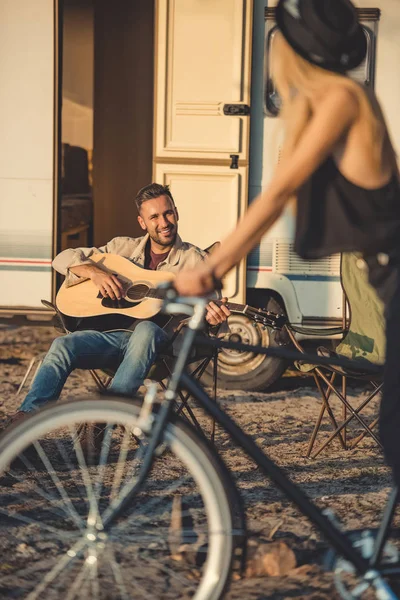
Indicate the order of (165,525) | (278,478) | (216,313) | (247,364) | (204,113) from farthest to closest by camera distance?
(247,364)
(204,113)
(216,313)
(165,525)
(278,478)

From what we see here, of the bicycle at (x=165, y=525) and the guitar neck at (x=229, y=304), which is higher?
the guitar neck at (x=229, y=304)

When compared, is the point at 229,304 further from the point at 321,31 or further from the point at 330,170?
the point at 321,31

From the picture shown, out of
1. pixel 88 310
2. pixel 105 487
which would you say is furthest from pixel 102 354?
pixel 105 487

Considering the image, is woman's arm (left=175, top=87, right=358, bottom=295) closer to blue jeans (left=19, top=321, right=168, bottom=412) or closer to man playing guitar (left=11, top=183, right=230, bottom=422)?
man playing guitar (left=11, top=183, right=230, bottom=422)

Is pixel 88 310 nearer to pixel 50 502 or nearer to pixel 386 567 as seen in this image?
pixel 50 502

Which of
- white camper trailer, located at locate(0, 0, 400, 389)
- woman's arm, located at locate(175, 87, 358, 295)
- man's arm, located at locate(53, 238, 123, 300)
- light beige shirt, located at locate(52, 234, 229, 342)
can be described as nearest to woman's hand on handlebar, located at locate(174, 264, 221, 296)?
woman's arm, located at locate(175, 87, 358, 295)

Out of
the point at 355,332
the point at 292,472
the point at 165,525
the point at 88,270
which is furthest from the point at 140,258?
the point at 165,525

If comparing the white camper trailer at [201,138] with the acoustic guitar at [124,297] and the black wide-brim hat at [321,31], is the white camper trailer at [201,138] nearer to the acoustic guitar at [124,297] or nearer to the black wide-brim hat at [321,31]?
the acoustic guitar at [124,297]

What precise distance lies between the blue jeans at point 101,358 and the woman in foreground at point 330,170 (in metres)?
1.82

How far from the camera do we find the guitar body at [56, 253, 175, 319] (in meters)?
4.60

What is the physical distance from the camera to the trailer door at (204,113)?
19.5ft

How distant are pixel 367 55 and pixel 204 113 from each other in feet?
3.32

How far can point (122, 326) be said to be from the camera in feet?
15.2

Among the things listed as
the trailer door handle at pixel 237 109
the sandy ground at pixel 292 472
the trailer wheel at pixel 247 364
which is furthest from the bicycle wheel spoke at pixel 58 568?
the trailer door handle at pixel 237 109
